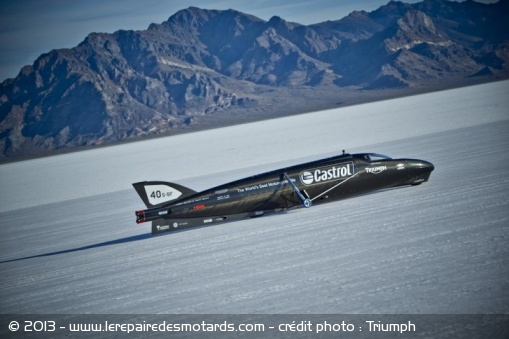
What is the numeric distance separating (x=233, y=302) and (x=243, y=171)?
1053 inches

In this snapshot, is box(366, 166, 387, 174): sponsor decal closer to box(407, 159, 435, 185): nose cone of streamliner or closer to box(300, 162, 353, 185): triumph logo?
box(300, 162, 353, 185): triumph logo

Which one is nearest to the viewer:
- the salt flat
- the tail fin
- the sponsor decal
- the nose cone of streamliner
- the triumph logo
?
the salt flat

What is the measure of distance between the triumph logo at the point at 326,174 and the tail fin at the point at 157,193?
426 cm

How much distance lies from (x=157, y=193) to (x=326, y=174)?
6.01 metres

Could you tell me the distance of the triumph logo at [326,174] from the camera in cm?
2134

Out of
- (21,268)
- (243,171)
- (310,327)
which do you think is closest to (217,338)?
(310,327)

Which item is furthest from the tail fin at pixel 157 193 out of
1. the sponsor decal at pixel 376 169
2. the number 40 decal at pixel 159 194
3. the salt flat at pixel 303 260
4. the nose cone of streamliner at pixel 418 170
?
the nose cone of streamliner at pixel 418 170

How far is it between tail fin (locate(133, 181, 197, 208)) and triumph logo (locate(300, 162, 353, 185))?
14.0 ft

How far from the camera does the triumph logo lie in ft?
70.0

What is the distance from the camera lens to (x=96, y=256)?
19.2 metres

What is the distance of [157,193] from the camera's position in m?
20.8

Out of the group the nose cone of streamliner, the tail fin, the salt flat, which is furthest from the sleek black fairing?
the nose cone of streamliner

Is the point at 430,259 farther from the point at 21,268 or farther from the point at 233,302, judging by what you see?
the point at 21,268

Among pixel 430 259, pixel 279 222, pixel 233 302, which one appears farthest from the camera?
pixel 279 222
